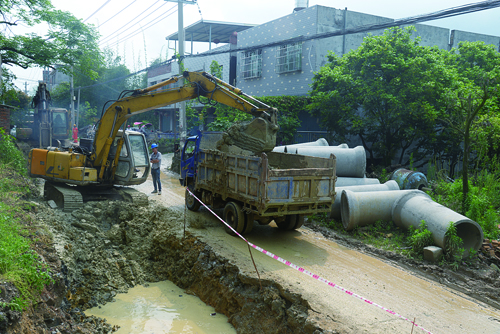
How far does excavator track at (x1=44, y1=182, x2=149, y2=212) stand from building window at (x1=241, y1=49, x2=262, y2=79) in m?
14.6

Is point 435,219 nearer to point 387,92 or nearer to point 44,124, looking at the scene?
point 387,92

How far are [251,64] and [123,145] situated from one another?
1509 cm

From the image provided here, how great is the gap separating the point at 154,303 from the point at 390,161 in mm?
12520

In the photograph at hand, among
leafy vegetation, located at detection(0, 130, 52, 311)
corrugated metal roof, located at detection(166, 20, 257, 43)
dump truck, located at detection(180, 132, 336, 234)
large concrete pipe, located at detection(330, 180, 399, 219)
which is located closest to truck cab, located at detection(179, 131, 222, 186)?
dump truck, located at detection(180, 132, 336, 234)

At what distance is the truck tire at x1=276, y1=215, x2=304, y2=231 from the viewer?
29.7 ft

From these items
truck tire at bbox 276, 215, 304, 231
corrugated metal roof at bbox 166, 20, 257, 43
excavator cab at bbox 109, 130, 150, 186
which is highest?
corrugated metal roof at bbox 166, 20, 257, 43

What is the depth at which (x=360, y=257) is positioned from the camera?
796cm

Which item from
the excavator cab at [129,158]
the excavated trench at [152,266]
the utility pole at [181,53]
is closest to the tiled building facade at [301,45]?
the utility pole at [181,53]

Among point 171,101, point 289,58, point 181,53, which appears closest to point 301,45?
point 289,58

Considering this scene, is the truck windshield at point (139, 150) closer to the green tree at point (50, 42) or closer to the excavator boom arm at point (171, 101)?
the excavator boom arm at point (171, 101)

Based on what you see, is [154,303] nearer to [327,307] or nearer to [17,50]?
[327,307]

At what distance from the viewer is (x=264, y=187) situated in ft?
24.6

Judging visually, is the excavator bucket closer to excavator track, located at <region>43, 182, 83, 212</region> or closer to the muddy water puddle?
the muddy water puddle

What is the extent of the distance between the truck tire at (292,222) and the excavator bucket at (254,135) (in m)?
1.81
